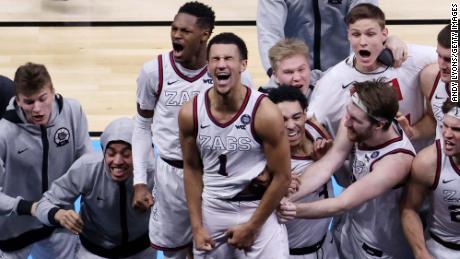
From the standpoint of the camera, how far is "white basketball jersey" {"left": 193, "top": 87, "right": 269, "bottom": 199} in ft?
14.6

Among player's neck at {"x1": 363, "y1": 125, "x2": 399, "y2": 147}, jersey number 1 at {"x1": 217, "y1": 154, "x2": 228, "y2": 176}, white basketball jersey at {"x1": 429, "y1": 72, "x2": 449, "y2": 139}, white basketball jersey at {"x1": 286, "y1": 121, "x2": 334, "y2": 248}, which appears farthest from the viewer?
white basketball jersey at {"x1": 429, "y1": 72, "x2": 449, "y2": 139}

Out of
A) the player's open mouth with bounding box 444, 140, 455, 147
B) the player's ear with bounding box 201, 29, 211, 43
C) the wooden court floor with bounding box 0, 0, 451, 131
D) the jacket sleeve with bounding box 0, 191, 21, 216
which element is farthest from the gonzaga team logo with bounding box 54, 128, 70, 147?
the wooden court floor with bounding box 0, 0, 451, 131

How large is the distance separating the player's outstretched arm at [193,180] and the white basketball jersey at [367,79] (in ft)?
3.04

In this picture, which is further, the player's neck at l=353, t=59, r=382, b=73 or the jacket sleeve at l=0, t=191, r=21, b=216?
the player's neck at l=353, t=59, r=382, b=73

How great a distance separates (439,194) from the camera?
4.72 metres

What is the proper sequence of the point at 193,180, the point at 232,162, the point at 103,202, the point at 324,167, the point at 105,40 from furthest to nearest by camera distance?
the point at 105,40, the point at 103,202, the point at 324,167, the point at 193,180, the point at 232,162

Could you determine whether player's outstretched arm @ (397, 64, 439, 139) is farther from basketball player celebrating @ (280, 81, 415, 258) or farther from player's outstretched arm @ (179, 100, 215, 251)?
player's outstretched arm @ (179, 100, 215, 251)

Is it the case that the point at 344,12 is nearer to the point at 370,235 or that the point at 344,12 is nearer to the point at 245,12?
the point at 370,235

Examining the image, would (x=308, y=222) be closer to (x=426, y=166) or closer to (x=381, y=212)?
(x=381, y=212)

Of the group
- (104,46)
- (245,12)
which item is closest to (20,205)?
(104,46)

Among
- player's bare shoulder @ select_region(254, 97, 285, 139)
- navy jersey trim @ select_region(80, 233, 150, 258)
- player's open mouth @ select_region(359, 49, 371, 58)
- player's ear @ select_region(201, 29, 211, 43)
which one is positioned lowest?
navy jersey trim @ select_region(80, 233, 150, 258)

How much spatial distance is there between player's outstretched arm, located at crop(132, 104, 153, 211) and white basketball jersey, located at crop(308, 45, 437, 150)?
3.12ft

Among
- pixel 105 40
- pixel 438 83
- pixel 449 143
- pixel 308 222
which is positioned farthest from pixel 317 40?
pixel 105 40

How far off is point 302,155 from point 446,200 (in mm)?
805
